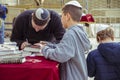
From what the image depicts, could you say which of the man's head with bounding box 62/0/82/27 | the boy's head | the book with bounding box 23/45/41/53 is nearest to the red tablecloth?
the man's head with bounding box 62/0/82/27

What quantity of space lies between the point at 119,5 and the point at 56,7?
9.32 feet

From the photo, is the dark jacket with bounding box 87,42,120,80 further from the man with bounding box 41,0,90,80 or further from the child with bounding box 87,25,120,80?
the man with bounding box 41,0,90,80

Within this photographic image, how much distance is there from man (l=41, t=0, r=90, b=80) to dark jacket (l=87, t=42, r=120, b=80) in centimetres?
24

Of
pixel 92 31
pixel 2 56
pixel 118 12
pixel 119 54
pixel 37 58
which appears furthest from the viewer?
pixel 118 12

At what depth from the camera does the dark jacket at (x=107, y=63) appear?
2.45 metres

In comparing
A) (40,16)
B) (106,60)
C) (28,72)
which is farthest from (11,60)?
(106,60)

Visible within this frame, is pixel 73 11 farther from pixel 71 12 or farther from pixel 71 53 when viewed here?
pixel 71 53

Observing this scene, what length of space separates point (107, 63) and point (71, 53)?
1.62 feet

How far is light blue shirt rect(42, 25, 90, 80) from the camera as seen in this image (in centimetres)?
208

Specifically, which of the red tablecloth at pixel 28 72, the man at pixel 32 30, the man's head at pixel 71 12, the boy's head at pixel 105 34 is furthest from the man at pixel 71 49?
the man at pixel 32 30

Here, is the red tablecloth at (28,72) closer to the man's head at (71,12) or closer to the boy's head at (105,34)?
the man's head at (71,12)

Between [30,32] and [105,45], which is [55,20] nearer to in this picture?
[30,32]

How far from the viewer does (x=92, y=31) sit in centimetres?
955

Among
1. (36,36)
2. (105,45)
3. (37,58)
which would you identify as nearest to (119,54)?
(105,45)
